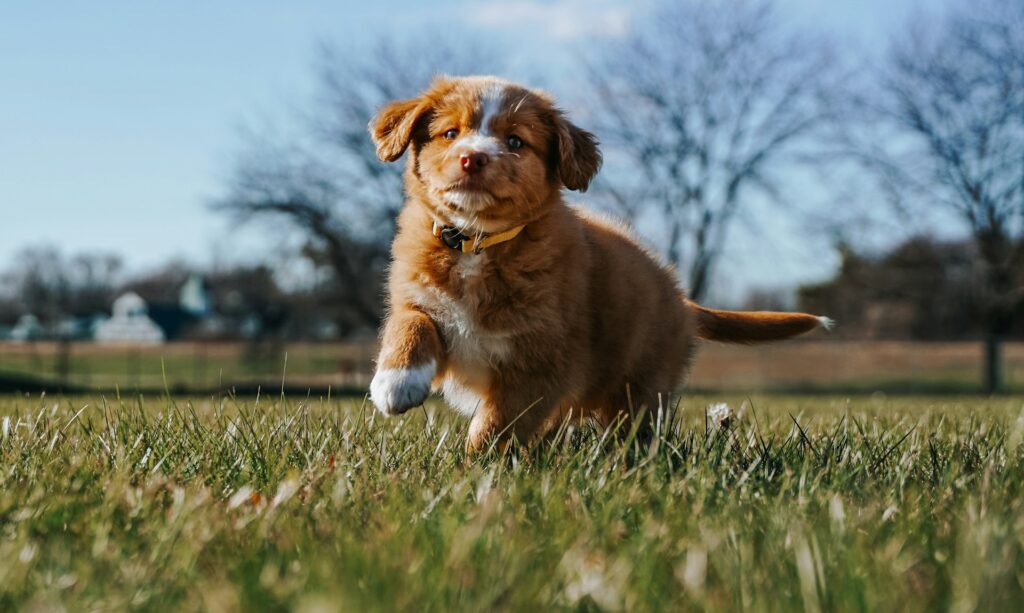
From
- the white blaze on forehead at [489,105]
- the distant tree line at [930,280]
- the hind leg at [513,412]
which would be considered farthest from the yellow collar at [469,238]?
the distant tree line at [930,280]

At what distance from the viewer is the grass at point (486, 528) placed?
176 cm

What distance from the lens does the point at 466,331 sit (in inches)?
142

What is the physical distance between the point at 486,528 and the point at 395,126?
7.42 feet

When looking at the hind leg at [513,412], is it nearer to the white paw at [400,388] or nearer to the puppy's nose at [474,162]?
the white paw at [400,388]

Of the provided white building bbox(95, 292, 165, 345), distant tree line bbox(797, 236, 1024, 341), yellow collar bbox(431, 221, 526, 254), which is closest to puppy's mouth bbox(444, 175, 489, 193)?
yellow collar bbox(431, 221, 526, 254)

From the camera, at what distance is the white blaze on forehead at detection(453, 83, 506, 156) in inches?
140

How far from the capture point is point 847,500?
8.64 ft

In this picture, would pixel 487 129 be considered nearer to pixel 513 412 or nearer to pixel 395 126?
pixel 395 126

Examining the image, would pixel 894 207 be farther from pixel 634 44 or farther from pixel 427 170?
pixel 427 170

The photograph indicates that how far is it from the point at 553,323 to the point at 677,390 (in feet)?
4.09

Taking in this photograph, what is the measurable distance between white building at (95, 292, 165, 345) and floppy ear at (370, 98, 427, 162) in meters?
76.1

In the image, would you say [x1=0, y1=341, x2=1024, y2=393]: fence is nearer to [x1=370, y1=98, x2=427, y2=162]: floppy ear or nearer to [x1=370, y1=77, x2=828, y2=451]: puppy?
[x1=370, y1=98, x2=427, y2=162]: floppy ear

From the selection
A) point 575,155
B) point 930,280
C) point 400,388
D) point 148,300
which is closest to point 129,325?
point 148,300

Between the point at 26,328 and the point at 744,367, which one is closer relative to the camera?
the point at 744,367
